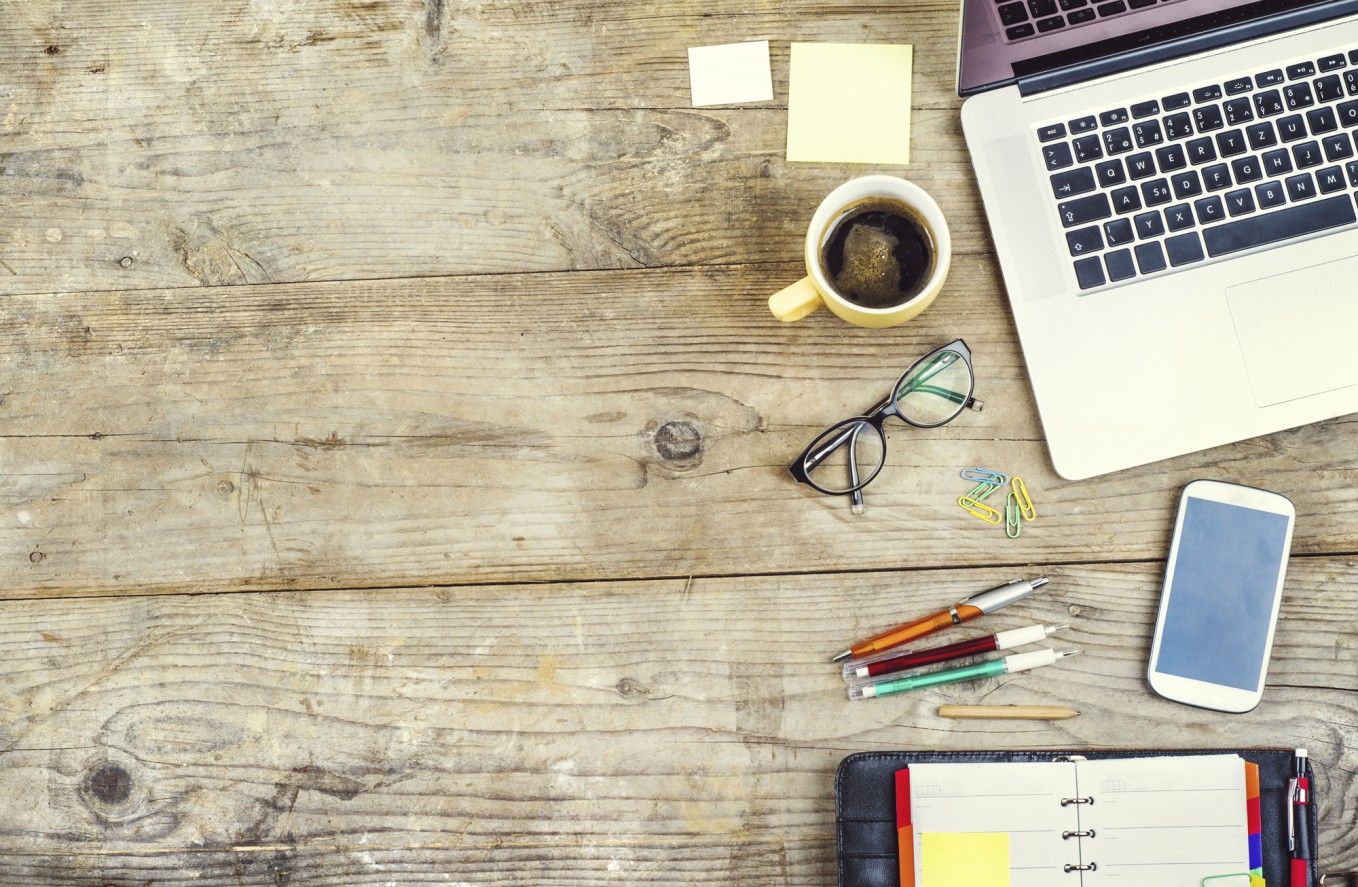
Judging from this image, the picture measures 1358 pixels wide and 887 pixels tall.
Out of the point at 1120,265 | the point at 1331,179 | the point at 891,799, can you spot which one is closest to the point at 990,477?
the point at 1120,265

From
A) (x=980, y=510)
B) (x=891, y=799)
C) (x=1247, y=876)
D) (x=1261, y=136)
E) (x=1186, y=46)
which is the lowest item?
(x=1247, y=876)

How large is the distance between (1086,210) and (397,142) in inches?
30.6

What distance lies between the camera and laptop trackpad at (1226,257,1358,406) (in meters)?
0.95

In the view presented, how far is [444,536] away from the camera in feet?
3.41

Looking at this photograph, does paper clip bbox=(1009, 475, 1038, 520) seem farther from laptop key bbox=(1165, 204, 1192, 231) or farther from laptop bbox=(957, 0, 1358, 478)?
laptop key bbox=(1165, 204, 1192, 231)

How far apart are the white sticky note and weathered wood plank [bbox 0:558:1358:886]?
55 cm

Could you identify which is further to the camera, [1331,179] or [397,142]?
[397,142]

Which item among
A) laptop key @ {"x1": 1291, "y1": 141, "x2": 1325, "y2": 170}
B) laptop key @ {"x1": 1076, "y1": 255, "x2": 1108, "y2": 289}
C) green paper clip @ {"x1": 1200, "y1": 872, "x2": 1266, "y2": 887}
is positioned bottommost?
green paper clip @ {"x1": 1200, "y1": 872, "x2": 1266, "y2": 887}

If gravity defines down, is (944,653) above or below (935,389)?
below

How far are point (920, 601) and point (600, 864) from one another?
1.49 ft

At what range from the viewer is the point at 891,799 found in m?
0.96

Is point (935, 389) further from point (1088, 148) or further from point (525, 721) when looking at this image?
point (525, 721)

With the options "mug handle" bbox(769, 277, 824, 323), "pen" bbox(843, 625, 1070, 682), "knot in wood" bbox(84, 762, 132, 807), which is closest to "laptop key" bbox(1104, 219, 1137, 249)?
"mug handle" bbox(769, 277, 824, 323)

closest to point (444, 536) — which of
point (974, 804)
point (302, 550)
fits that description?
point (302, 550)
